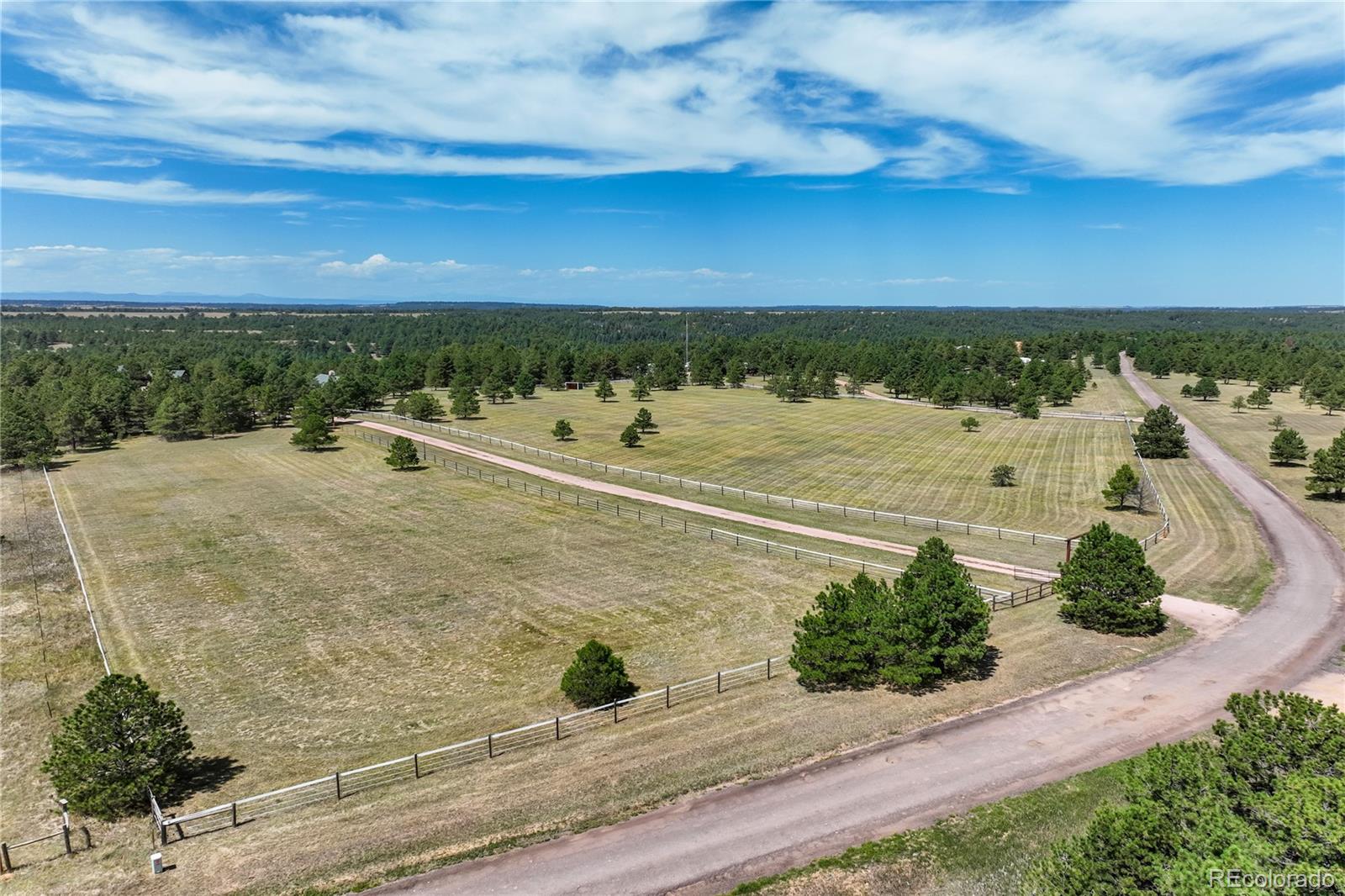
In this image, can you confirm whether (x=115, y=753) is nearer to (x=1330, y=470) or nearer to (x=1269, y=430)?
A: (x=1330, y=470)

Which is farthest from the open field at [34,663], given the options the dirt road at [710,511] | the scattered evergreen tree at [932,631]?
the dirt road at [710,511]

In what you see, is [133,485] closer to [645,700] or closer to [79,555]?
[79,555]

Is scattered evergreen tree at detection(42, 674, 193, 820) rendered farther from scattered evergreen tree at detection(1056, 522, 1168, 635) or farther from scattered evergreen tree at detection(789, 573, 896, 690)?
scattered evergreen tree at detection(1056, 522, 1168, 635)

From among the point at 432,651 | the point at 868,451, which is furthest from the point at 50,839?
the point at 868,451

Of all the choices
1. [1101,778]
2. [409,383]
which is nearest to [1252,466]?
[1101,778]

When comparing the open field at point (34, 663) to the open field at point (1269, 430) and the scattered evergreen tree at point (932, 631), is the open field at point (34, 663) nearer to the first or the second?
the scattered evergreen tree at point (932, 631)

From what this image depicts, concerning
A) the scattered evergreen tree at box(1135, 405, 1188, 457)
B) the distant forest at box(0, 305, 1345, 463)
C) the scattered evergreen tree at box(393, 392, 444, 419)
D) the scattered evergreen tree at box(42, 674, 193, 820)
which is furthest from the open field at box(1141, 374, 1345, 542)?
the scattered evergreen tree at box(393, 392, 444, 419)
